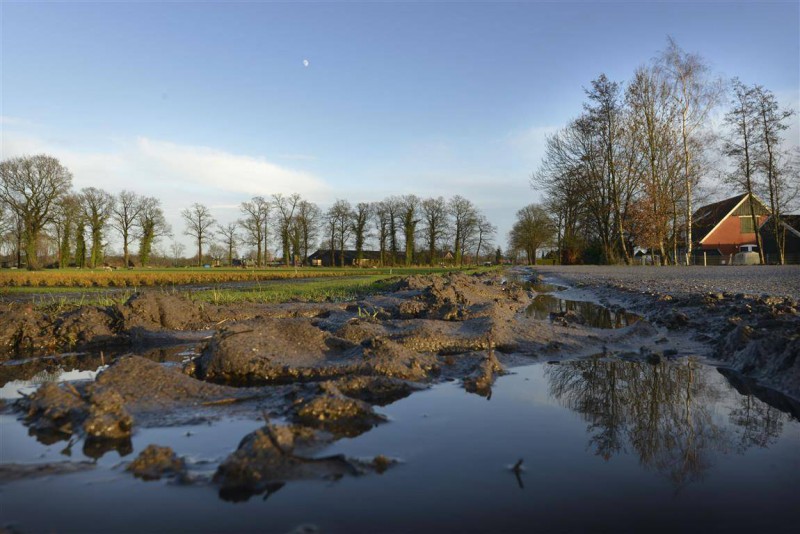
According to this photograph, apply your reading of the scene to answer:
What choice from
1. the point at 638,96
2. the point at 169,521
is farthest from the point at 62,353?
the point at 638,96

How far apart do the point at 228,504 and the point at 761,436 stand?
3169mm

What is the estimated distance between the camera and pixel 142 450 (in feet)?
9.28

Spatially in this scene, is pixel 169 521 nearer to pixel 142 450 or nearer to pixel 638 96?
pixel 142 450

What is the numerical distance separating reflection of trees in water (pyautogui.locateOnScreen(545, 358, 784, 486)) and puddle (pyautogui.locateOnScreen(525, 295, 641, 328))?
3145 mm

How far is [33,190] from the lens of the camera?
44.6 metres

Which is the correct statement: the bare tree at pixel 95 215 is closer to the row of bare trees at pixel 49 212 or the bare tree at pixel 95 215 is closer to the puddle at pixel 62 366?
the row of bare trees at pixel 49 212

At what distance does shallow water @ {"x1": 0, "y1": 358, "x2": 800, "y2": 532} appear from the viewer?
2072mm

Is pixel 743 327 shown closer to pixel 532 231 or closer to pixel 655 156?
pixel 655 156

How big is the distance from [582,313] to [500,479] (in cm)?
812

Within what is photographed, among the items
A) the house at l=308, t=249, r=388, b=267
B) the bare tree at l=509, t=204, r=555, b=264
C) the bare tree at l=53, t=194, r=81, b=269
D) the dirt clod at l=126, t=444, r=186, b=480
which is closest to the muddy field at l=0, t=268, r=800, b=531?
the dirt clod at l=126, t=444, r=186, b=480

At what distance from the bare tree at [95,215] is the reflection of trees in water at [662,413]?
216 feet

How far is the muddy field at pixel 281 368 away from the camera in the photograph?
263 cm

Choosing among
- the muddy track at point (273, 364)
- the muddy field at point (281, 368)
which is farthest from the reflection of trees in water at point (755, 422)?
the muddy track at point (273, 364)

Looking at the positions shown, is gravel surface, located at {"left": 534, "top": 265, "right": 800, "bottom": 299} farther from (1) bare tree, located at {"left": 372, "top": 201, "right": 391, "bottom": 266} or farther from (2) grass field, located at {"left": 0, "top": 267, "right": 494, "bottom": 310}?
(1) bare tree, located at {"left": 372, "top": 201, "right": 391, "bottom": 266}
